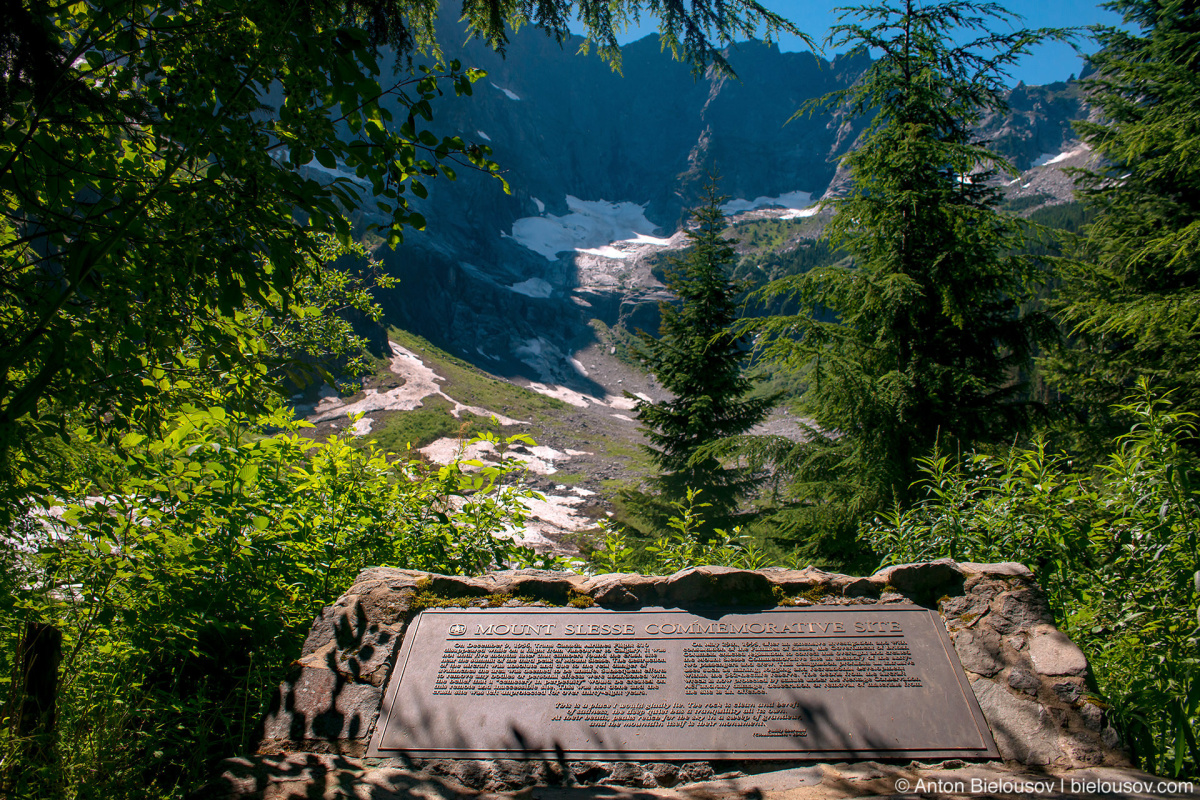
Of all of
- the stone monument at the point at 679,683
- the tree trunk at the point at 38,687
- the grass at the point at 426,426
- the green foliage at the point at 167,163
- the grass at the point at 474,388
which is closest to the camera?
the green foliage at the point at 167,163

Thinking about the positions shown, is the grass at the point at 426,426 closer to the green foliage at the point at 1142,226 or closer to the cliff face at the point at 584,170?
the green foliage at the point at 1142,226

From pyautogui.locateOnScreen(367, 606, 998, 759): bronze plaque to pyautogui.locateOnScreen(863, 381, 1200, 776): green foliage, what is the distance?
2.31 ft

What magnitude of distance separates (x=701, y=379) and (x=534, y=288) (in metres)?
109

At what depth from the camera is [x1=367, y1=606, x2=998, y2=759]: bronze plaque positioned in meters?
2.62

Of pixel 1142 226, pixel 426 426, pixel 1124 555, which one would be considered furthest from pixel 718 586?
pixel 426 426

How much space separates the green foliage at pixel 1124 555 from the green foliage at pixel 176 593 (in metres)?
4.07

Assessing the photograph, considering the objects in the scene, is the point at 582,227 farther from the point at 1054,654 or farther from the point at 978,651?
the point at 1054,654

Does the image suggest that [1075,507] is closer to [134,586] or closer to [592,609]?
[592,609]

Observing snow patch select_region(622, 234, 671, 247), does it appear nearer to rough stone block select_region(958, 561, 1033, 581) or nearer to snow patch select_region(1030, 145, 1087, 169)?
snow patch select_region(1030, 145, 1087, 169)

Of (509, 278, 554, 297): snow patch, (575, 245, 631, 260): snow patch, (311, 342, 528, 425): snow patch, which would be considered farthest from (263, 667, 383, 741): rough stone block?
(575, 245, 631, 260): snow patch

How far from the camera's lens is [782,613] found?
126 inches

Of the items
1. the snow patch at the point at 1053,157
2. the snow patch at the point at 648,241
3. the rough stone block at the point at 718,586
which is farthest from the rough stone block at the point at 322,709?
the snow patch at the point at 1053,157

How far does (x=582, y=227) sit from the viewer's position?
146 meters

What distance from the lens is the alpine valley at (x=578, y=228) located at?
52.9 metres
